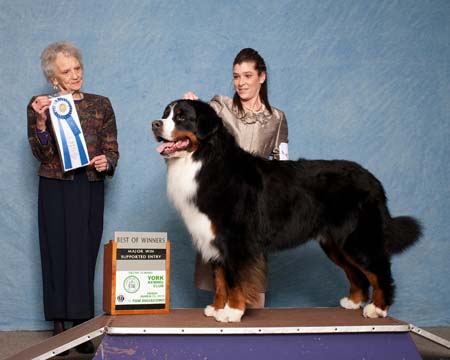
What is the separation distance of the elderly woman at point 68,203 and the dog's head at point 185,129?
74 centimetres

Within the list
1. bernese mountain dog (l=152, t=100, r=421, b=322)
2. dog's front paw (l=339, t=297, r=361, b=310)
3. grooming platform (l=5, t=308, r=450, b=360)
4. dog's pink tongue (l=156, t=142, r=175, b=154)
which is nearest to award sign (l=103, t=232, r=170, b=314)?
grooming platform (l=5, t=308, r=450, b=360)

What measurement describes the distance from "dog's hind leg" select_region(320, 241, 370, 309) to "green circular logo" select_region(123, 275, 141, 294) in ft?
4.04

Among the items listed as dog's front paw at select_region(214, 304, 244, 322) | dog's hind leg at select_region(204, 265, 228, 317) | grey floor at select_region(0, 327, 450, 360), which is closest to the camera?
dog's front paw at select_region(214, 304, 244, 322)

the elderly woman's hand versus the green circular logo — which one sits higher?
the elderly woman's hand

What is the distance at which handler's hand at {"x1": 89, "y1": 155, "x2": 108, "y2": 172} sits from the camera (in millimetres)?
3410

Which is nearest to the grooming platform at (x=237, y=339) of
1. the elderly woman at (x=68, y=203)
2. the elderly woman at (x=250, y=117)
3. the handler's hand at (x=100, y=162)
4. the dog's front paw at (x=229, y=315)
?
the dog's front paw at (x=229, y=315)

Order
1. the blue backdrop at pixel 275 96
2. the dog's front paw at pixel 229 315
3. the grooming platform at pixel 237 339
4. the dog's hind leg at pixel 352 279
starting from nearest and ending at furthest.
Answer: the grooming platform at pixel 237 339 < the dog's front paw at pixel 229 315 < the dog's hind leg at pixel 352 279 < the blue backdrop at pixel 275 96

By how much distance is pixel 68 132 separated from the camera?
3.33 meters

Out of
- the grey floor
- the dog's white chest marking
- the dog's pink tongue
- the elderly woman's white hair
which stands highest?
the elderly woman's white hair

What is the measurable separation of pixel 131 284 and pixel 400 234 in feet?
5.64

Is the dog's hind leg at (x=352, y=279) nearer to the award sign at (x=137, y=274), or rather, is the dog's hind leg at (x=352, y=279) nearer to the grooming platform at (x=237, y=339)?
the grooming platform at (x=237, y=339)

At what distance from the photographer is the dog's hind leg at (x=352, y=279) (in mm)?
3365

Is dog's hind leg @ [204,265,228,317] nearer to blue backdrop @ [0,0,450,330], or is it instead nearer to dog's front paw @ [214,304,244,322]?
dog's front paw @ [214,304,244,322]

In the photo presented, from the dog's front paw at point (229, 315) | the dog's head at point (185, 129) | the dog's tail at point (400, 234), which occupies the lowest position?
the dog's front paw at point (229, 315)
